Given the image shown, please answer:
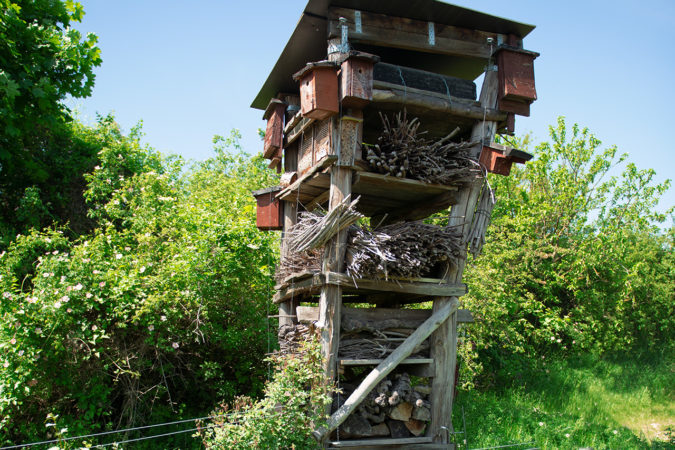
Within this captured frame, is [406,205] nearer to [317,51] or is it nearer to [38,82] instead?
[317,51]

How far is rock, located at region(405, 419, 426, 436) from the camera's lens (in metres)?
6.45

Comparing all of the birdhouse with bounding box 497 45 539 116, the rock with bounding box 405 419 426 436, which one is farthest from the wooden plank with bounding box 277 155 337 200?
the rock with bounding box 405 419 426 436

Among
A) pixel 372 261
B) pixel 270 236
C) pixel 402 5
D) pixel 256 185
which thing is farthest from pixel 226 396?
pixel 256 185

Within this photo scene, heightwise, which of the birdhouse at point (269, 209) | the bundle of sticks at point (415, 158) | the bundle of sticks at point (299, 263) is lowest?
the bundle of sticks at point (299, 263)

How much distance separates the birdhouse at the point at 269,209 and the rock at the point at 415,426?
342 centimetres

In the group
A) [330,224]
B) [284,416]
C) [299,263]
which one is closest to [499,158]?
[330,224]

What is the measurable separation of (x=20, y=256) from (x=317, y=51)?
674cm

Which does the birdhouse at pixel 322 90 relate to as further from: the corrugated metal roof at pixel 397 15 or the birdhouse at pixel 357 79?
the corrugated metal roof at pixel 397 15

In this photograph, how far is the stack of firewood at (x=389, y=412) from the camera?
6.14 meters

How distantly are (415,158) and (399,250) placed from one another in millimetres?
1223

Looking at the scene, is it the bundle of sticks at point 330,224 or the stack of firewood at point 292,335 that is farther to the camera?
the stack of firewood at point 292,335

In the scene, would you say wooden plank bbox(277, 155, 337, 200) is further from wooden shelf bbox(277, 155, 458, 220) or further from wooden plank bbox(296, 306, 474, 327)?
wooden plank bbox(296, 306, 474, 327)

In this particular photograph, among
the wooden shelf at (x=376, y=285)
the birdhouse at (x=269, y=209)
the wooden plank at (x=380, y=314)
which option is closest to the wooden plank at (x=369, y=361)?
the wooden plank at (x=380, y=314)

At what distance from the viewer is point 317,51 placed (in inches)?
296
